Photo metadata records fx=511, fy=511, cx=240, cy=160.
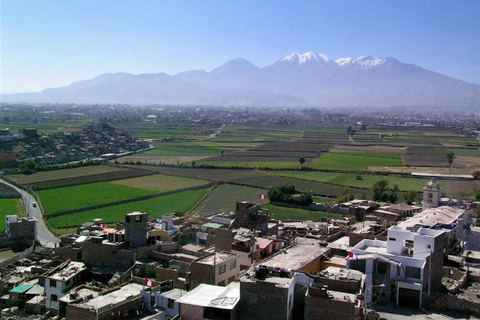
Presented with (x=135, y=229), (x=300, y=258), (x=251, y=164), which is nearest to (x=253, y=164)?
(x=251, y=164)

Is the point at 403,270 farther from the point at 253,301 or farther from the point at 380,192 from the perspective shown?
the point at 380,192

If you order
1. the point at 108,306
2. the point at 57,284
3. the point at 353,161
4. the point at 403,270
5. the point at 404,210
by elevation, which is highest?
the point at 403,270

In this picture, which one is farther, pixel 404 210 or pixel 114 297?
pixel 404 210

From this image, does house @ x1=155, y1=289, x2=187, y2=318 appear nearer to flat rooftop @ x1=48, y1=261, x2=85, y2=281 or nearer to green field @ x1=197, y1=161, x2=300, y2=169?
flat rooftop @ x1=48, y1=261, x2=85, y2=281

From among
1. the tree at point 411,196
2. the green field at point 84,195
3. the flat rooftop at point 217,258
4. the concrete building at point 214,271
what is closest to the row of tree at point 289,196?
the tree at point 411,196

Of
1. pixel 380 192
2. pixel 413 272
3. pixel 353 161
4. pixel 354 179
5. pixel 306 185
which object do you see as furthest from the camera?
pixel 353 161

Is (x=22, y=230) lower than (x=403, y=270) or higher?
lower
